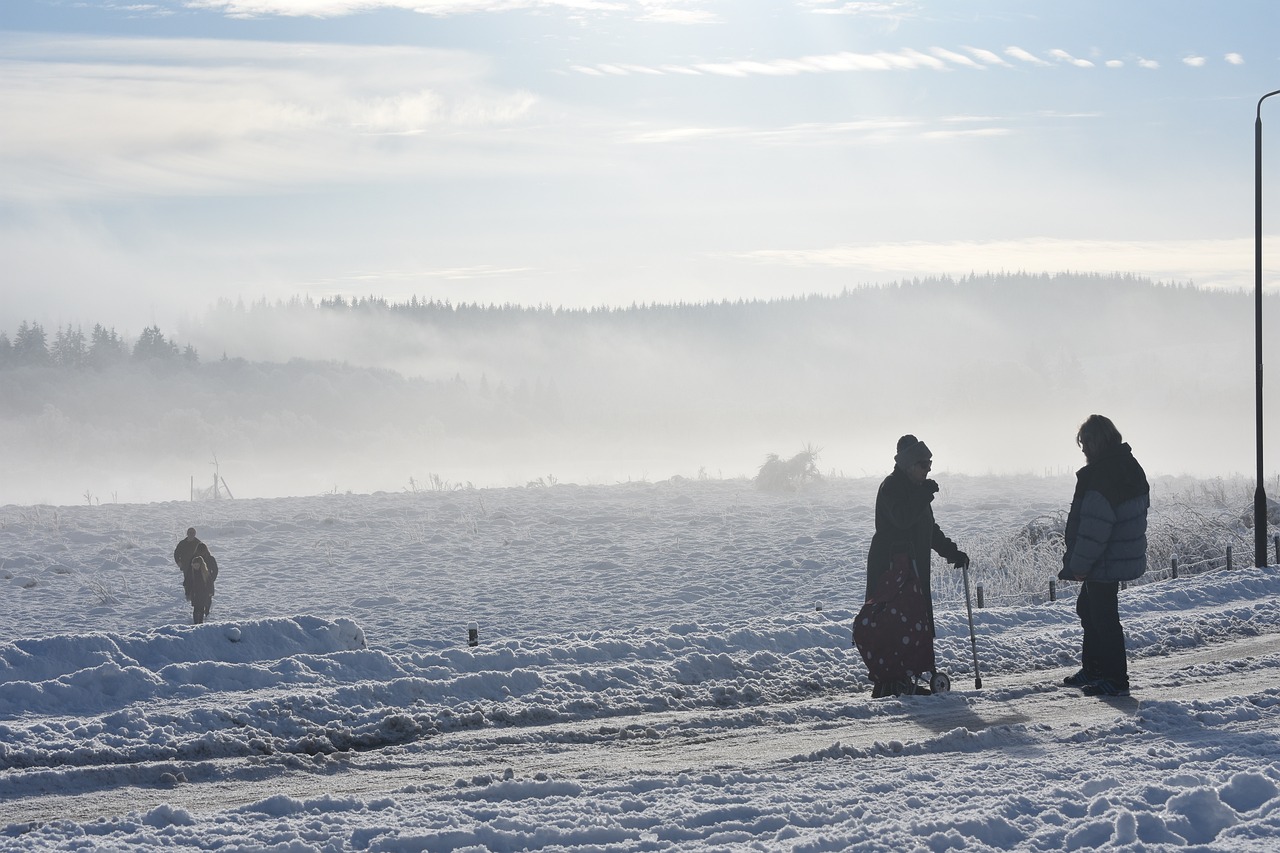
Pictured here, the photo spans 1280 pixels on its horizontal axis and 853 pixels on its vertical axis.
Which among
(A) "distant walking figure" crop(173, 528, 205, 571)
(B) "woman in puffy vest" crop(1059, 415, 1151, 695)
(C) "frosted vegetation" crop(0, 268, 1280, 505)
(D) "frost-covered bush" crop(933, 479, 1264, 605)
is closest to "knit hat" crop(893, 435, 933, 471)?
(B) "woman in puffy vest" crop(1059, 415, 1151, 695)

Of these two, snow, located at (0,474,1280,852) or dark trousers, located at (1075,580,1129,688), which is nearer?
snow, located at (0,474,1280,852)

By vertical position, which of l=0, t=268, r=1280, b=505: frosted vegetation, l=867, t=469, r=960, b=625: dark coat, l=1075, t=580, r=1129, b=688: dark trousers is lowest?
l=1075, t=580, r=1129, b=688: dark trousers

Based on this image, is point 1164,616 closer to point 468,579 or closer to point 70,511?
point 468,579

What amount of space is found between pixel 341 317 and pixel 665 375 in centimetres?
5422

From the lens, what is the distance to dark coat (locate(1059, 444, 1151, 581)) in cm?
961

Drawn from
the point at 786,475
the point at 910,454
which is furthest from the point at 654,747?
the point at 786,475

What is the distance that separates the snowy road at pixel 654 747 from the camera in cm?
747

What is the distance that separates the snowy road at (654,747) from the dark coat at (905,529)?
1071mm

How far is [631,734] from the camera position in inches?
353

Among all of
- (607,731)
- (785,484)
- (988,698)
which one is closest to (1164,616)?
(988,698)

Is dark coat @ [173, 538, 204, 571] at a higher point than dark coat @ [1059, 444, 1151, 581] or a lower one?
lower

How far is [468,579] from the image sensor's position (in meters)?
23.2

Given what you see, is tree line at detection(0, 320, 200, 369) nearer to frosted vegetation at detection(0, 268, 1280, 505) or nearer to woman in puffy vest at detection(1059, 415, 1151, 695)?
frosted vegetation at detection(0, 268, 1280, 505)

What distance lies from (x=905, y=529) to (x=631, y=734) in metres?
2.78
